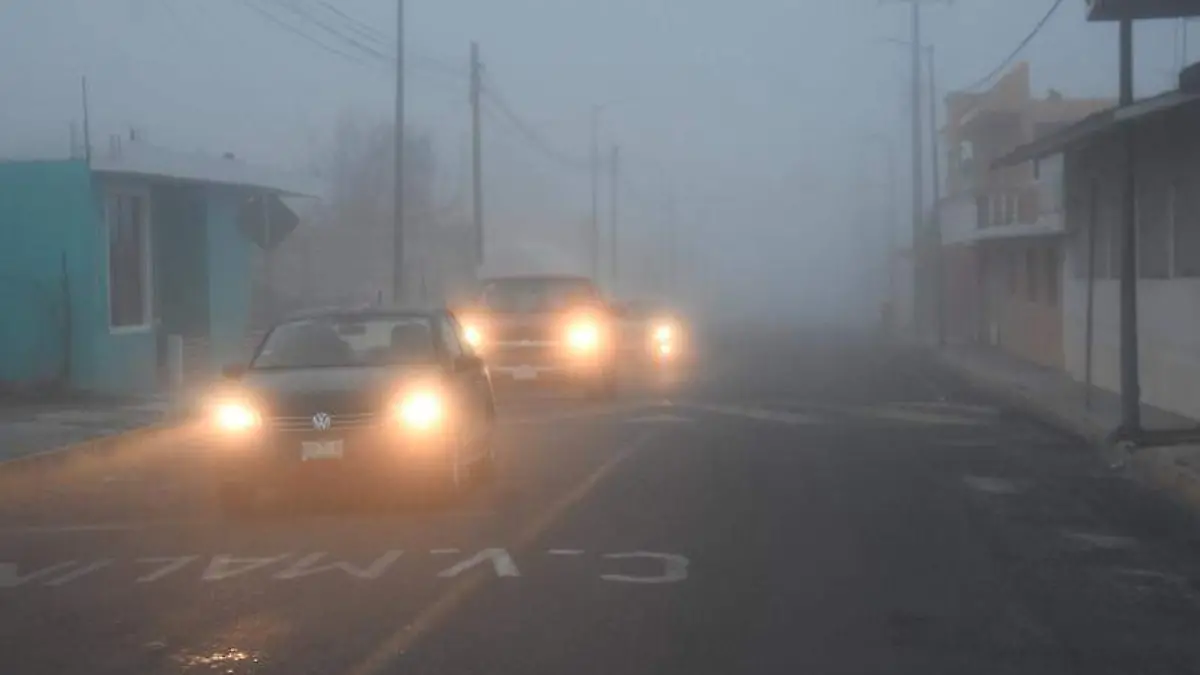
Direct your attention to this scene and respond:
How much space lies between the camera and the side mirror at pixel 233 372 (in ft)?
49.3

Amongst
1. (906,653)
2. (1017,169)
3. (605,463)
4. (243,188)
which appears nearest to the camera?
(906,653)

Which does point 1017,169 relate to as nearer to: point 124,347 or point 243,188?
point 243,188

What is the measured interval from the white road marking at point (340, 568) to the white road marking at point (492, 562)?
0.44m

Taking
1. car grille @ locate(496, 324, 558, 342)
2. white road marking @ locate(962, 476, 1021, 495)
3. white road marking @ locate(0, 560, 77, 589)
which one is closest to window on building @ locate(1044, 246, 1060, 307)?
car grille @ locate(496, 324, 558, 342)

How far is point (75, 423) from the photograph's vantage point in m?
22.6

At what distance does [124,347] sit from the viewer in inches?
1117

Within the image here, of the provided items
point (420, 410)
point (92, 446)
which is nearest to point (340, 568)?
point (420, 410)

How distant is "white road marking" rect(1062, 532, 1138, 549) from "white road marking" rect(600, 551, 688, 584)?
3080 millimetres

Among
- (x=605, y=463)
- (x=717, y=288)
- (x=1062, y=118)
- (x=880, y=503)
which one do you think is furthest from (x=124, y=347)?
(x=717, y=288)

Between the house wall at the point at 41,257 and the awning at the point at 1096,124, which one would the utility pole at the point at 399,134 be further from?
the awning at the point at 1096,124

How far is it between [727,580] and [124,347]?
19.3m

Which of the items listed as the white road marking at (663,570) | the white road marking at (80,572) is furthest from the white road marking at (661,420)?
the white road marking at (80,572)

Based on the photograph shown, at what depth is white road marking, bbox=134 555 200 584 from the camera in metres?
11.5

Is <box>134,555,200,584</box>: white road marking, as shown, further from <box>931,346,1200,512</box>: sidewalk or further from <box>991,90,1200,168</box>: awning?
<box>991,90,1200,168</box>: awning
